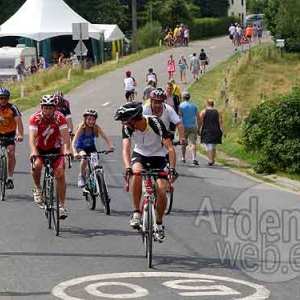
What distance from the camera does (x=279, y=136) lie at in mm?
20094

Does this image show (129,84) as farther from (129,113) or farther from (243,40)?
(243,40)

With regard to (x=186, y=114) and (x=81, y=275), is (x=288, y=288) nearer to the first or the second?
(x=81, y=275)

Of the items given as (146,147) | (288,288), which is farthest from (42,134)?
(288,288)

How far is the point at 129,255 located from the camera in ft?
35.3

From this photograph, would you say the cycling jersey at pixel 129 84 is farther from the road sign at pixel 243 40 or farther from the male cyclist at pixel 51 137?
the road sign at pixel 243 40

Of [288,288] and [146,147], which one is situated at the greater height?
[146,147]

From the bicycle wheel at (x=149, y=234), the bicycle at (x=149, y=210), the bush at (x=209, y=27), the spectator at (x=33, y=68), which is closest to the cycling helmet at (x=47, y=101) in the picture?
the bicycle at (x=149, y=210)

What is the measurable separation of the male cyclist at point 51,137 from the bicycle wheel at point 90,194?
142cm

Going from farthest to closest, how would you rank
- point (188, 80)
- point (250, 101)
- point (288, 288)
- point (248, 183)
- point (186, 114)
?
point (188, 80) < point (250, 101) < point (186, 114) < point (248, 183) < point (288, 288)

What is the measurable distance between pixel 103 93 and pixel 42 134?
29973 millimetres

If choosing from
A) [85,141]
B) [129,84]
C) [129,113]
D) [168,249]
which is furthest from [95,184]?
[129,84]

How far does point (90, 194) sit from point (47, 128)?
80.7 inches

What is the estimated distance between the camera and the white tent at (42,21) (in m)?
57.7

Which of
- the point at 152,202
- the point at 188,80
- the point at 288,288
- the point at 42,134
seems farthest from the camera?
the point at 188,80
